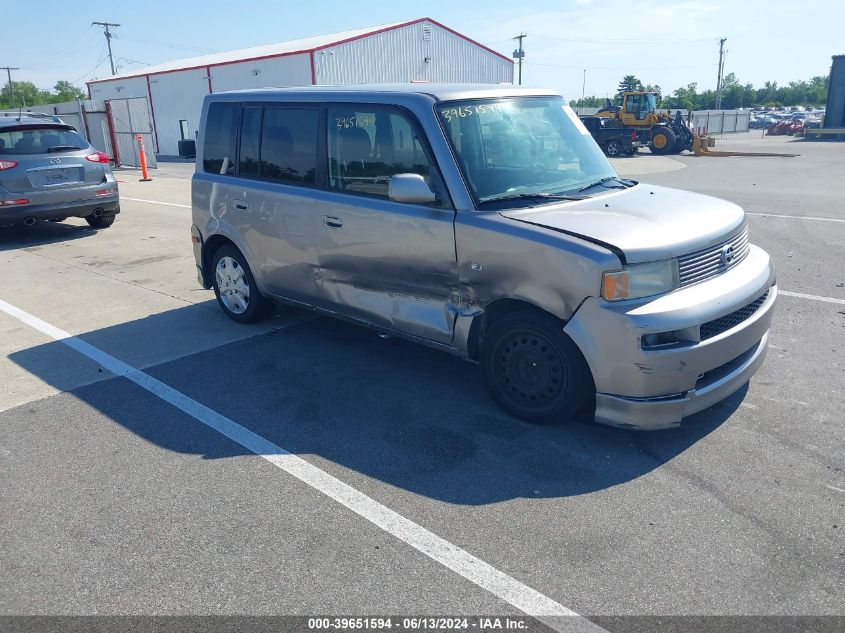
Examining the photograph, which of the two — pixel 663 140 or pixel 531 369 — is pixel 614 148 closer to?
pixel 663 140

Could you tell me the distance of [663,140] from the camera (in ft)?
97.9

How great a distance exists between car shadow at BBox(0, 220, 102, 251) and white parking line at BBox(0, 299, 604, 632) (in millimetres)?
6693

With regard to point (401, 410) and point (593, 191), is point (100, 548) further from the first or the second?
point (593, 191)

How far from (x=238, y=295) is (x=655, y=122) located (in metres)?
28.2

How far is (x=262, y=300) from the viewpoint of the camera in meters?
6.17

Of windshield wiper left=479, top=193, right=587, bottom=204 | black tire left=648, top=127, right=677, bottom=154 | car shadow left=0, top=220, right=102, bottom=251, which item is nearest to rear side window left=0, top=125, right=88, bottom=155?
car shadow left=0, top=220, right=102, bottom=251

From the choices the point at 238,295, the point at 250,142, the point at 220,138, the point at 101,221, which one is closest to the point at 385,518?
the point at 238,295

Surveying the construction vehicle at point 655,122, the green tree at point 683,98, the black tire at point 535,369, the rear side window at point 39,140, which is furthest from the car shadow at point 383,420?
the green tree at point 683,98

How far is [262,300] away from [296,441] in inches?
90.5

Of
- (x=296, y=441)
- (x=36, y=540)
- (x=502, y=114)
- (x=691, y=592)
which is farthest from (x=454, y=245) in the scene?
(x=36, y=540)

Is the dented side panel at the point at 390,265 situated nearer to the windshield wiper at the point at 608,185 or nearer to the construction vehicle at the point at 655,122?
the windshield wiper at the point at 608,185

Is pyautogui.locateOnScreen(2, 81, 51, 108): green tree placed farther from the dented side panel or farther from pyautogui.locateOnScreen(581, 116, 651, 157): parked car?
the dented side panel

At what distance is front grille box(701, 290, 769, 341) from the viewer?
3.84 m

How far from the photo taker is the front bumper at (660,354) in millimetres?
3662
